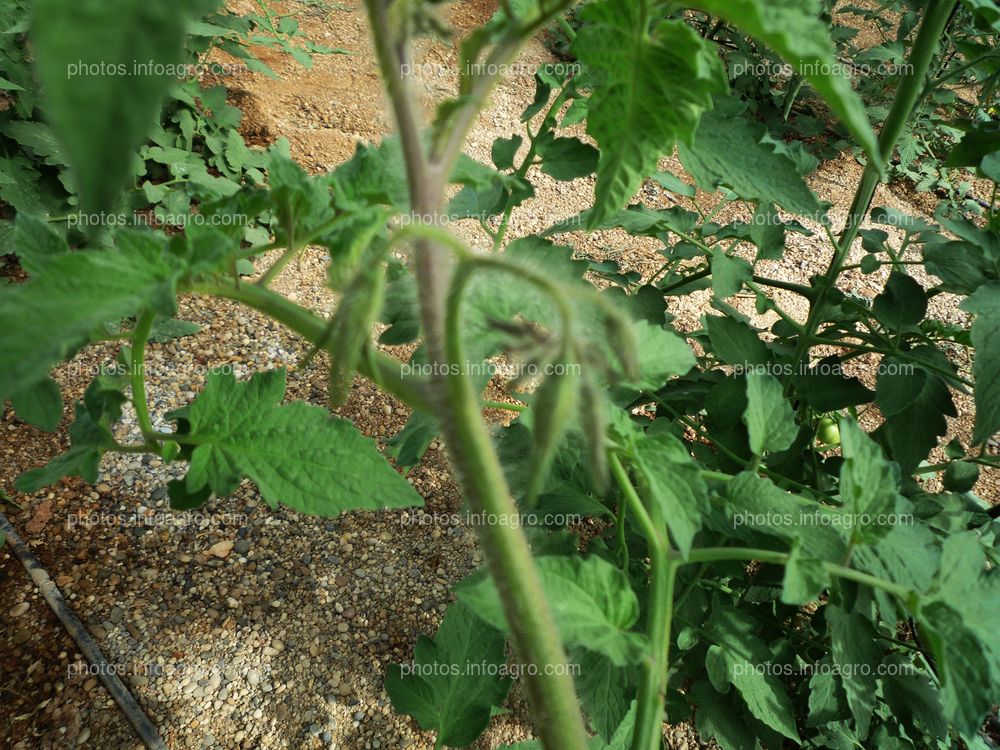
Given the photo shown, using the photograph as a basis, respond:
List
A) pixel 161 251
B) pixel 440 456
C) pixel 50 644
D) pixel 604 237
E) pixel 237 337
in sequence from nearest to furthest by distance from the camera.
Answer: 1. pixel 161 251
2. pixel 50 644
3. pixel 440 456
4. pixel 237 337
5. pixel 604 237

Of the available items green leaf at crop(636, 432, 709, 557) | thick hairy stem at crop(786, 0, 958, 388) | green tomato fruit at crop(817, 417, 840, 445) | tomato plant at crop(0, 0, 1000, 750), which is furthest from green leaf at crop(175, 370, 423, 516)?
green tomato fruit at crop(817, 417, 840, 445)

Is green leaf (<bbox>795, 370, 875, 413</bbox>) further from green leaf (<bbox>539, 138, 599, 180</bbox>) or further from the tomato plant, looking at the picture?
green leaf (<bbox>539, 138, 599, 180</bbox>)

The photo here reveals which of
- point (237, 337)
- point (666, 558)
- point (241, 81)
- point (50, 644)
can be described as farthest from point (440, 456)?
point (241, 81)

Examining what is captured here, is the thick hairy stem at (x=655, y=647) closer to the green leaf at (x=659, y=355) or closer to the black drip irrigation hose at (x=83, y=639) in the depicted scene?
the green leaf at (x=659, y=355)

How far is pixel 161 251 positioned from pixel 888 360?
1.23 m

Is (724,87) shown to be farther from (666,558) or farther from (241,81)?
(241,81)

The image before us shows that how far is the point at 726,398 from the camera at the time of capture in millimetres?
1308

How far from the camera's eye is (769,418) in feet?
3.59

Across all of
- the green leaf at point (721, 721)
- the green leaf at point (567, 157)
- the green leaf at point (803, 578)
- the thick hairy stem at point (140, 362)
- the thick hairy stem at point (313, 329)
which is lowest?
the green leaf at point (721, 721)

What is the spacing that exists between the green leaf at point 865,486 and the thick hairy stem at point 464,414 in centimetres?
45

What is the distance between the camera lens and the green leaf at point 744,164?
940 mm

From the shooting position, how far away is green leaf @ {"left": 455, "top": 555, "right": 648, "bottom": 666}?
0.73 metres

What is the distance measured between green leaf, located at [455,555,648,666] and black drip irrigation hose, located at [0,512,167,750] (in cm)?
106

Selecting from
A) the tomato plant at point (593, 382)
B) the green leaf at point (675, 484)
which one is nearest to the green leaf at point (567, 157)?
the tomato plant at point (593, 382)
